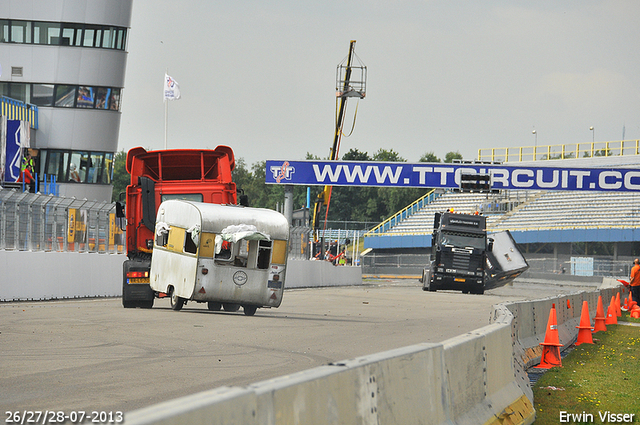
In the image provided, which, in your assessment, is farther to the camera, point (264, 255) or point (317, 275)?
point (317, 275)

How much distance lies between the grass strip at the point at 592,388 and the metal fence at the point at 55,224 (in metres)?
11.4

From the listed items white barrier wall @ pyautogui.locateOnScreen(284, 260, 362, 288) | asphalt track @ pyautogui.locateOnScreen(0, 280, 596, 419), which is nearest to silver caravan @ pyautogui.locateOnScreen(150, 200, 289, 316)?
asphalt track @ pyautogui.locateOnScreen(0, 280, 596, 419)

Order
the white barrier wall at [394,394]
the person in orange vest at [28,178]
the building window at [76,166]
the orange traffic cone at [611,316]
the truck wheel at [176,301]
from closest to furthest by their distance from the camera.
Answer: the white barrier wall at [394,394], the truck wheel at [176,301], the orange traffic cone at [611,316], the person in orange vest at [28,178], the building window at [76,166]

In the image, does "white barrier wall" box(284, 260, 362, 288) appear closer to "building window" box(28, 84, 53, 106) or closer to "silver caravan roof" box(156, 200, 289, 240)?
"building window" box(28, 84, 53, 106)

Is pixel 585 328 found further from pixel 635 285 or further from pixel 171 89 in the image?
pixel 171 89

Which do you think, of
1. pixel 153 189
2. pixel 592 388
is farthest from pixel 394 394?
pixel 153 189

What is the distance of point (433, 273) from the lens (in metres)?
41.8

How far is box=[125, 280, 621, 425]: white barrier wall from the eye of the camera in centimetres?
336

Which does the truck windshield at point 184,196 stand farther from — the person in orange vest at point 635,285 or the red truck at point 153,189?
the person in orange vest at point 635,285

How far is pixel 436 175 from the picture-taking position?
4828 centimetres

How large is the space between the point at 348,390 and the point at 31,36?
4406cm

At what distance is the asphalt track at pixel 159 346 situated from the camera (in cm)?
798

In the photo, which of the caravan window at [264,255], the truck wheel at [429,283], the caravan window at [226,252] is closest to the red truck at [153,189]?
the caravan window at [264,255]

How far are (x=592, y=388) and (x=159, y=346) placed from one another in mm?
5624
